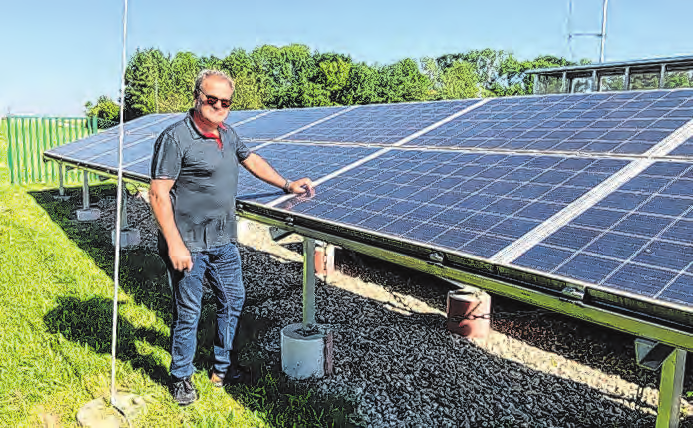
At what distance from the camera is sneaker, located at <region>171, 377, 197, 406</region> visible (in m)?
5.16

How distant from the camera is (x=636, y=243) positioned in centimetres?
320

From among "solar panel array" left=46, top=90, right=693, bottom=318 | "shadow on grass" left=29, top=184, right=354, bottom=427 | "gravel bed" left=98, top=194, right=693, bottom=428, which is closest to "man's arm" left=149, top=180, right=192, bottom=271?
"solar panel array" left=46, top=90, right=693, bottom=318

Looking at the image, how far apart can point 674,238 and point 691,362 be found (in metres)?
4.34

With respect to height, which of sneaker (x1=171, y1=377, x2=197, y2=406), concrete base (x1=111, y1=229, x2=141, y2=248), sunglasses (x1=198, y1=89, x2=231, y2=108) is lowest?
concrete base (x1=111, y1=229, x2=141, y2=248)

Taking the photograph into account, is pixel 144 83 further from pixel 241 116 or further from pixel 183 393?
pixel 183 393

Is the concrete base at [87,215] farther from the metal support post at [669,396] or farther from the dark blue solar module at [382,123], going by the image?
the metal support post at [669,396]

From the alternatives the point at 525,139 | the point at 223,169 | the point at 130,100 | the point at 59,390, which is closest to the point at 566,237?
the point at 525,139

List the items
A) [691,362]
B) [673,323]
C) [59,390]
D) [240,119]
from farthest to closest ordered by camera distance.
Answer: [240,119]
[691,362]
[59,390]
[673,323]

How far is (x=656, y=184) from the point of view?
3861 mm

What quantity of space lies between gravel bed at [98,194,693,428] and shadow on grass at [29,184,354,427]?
0.22m

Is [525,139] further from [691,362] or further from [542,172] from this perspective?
[691,362]

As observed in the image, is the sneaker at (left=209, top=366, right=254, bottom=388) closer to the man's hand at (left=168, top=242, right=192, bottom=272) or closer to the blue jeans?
the blue jeans

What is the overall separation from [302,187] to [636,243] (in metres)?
3.16

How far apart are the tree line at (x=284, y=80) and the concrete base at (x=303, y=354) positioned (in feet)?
176
